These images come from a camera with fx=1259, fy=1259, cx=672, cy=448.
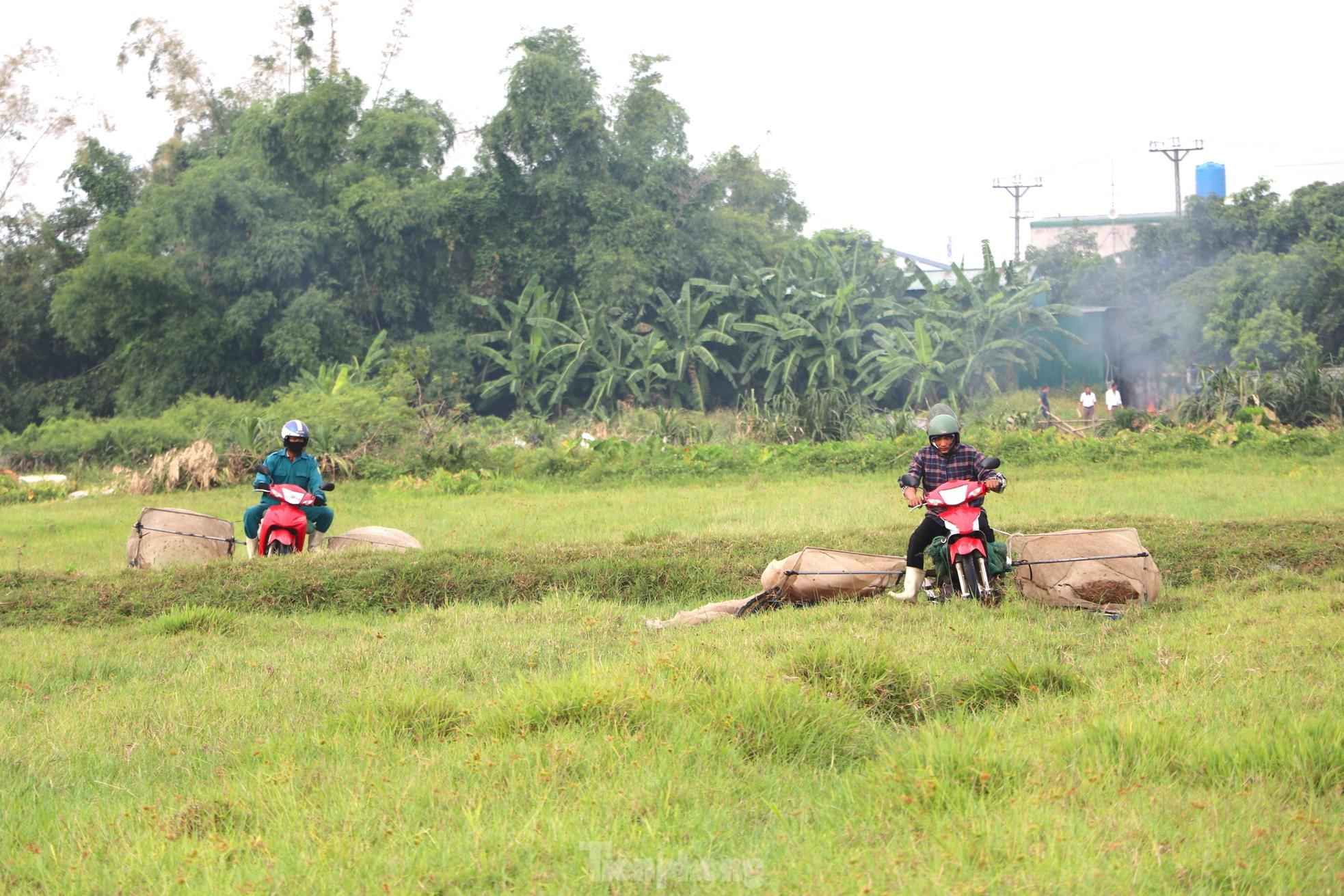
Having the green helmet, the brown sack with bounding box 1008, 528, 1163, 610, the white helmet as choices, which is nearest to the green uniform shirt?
the white helmet

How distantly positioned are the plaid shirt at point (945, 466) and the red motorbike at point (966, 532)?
1.33ft

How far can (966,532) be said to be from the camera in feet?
27.0

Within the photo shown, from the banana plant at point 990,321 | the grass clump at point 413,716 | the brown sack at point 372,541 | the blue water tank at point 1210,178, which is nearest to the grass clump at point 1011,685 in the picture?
the grass clump at point 413,716

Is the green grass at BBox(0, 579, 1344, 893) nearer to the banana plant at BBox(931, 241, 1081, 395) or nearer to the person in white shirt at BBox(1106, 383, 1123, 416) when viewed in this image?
the person in white shirt at BBox(1106, 383, 1123, 416)

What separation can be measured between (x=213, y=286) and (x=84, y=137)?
8689mm

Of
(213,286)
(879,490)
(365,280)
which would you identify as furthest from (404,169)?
(879,490)

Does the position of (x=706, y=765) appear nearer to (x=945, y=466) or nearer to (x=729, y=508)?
(x=945, y=466)

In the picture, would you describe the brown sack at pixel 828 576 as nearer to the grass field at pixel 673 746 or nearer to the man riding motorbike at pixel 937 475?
the man riding motorbike at pixel 937 475

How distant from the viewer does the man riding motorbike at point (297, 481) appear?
10.7 meters

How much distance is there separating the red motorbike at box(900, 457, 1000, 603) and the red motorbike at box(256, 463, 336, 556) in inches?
202

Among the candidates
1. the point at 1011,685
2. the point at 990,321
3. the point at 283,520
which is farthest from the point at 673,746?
the point at 990,321

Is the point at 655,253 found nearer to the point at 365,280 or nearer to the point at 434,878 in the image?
the point at 365,280

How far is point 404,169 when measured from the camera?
33844 millimetres

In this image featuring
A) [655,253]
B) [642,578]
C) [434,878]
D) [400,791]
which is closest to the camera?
[434,878]
